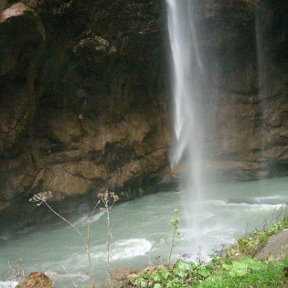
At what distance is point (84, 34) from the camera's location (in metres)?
12.5

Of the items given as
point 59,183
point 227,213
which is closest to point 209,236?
point 227,213

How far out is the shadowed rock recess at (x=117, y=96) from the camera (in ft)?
37.7

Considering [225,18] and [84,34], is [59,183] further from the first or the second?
[225,18]

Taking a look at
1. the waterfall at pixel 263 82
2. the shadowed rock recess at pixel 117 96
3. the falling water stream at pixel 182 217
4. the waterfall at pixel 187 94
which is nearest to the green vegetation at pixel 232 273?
the falling water stream at pixel 182 217

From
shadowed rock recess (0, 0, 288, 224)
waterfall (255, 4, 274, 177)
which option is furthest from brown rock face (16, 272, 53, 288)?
waterfall (255, 4, 274, 177)

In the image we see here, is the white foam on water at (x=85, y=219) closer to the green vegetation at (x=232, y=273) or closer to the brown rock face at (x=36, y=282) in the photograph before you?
the brown rock face at (x=36, y=282)

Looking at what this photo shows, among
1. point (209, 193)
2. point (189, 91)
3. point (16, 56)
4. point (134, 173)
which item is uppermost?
point (16, 56)

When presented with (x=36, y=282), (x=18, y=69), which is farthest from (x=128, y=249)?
(x=18, y=69)

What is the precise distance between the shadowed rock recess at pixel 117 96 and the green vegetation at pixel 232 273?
6.24 meters

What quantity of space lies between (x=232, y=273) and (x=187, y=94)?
41.2 ft

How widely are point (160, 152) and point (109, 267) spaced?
25.3 ft

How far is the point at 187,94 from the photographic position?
16750mm

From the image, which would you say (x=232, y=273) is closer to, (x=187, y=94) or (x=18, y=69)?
(x=18, y=69)

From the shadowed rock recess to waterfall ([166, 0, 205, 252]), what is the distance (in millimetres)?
332
